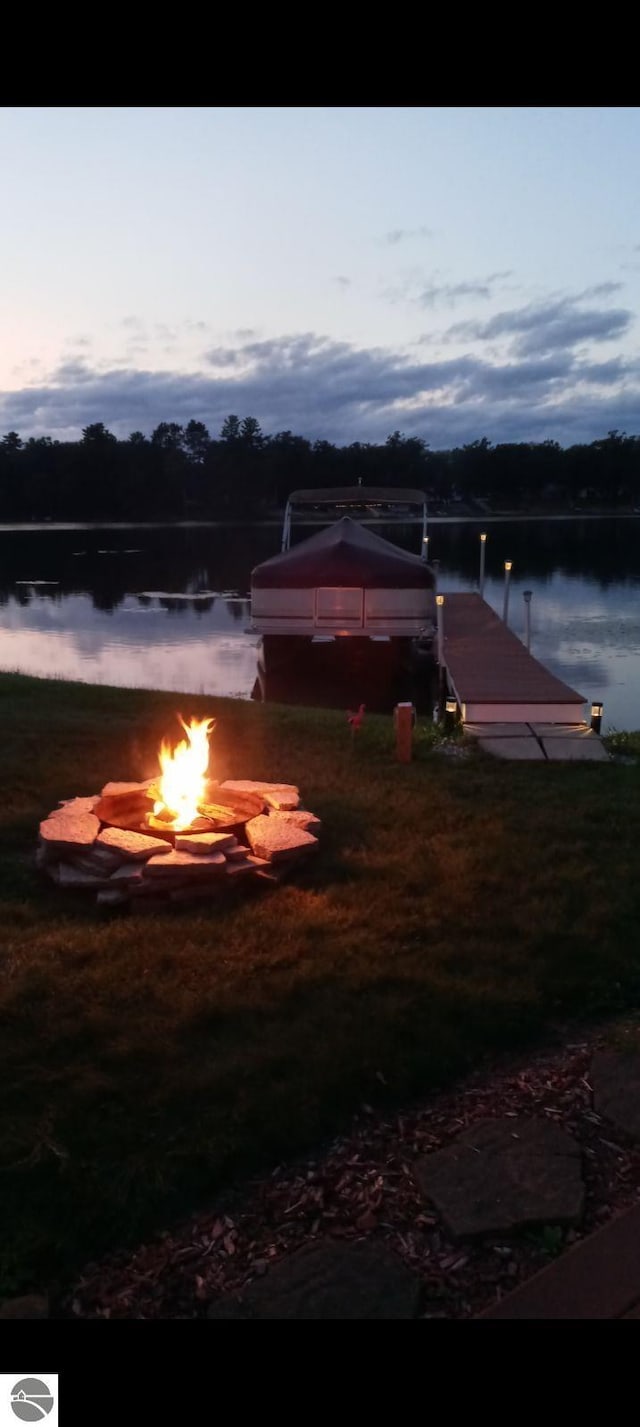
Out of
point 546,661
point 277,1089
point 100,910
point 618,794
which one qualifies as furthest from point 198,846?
point 546,661

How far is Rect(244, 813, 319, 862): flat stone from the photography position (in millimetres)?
5734

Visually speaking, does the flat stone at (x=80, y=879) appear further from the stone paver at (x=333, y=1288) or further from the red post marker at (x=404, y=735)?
the red post marker at (x=404, y=735)

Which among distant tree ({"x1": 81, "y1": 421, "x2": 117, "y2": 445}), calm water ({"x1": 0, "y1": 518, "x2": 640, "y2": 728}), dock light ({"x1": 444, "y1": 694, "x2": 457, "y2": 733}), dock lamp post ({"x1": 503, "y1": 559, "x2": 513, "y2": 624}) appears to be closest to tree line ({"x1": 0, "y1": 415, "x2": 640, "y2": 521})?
distant tree ({"x1": 81, "y1": 421, "x2": 117, "y2": 445})

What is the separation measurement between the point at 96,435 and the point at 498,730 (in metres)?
109

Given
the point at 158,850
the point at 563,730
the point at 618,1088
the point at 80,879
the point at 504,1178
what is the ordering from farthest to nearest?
1. the point at 563,730
2. the point at 158,850
3. the point at 80,879
4. the point at 618,1088
5. the point at 504,1178

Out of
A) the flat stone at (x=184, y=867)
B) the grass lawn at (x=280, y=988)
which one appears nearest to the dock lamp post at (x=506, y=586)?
the grass lawn at (x=280, y=988)

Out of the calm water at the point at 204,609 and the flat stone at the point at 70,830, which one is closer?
the flat stone at the point at 70,830

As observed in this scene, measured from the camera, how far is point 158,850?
222 inches

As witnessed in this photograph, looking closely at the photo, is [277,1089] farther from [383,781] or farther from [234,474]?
[234,474]

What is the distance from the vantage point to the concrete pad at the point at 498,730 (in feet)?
33.1

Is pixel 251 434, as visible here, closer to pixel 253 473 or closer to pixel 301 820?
pixel 253 473

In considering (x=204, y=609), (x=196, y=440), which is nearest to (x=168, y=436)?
(x=196, y=440)

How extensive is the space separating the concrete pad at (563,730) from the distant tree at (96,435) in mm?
103931
